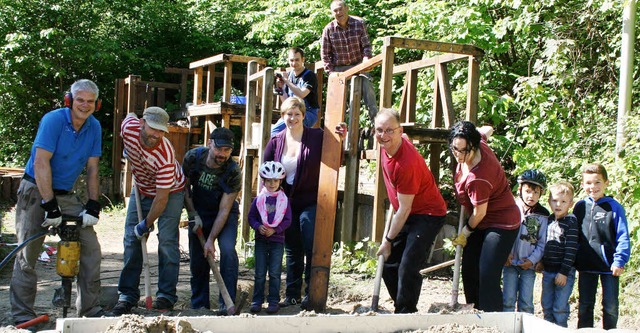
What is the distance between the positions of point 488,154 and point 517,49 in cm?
689

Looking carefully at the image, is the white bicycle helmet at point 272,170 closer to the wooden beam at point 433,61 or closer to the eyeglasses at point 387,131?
the eyeglasses at point 387,131

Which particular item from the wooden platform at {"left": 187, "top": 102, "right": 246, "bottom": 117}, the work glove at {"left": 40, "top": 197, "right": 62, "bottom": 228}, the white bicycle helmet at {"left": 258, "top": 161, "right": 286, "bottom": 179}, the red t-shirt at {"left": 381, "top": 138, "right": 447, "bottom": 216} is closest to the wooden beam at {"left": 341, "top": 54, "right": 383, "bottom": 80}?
the white bicycle helmet at {"left": 258, "top": 161, "right": 286, "bottom": 179}

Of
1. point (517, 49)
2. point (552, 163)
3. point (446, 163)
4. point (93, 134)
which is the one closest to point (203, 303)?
point (93, 134)

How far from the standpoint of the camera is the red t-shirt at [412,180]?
4.80 metres

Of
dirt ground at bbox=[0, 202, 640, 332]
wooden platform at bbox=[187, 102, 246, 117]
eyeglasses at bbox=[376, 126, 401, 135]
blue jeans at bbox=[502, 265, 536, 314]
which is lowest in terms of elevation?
dirt ground at bbox=[0, 202, 640, 332]

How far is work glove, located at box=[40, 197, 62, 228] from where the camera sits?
4.98 m

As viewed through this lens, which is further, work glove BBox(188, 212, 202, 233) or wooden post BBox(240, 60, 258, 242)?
wooden post BBox(240, 60, 258, 242)

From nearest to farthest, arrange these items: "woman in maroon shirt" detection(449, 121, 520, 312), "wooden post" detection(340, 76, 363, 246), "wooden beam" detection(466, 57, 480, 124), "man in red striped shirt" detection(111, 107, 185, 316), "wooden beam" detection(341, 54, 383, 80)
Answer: "woman in maroon shirt" detection(449, 121, 520, 312) → "man in red striped shirt" detection(111, 107, 185, 316) → "wooden beam" detection(341, 54, 383, 80) → "wooden beam" detection(466, 57, 480, 124) → "wooden post" detection(340, 76, 363, 246)

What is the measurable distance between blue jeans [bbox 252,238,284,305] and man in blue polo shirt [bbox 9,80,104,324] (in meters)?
1.26

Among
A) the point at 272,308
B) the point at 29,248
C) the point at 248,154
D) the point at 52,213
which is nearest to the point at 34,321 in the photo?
the point at 29,248

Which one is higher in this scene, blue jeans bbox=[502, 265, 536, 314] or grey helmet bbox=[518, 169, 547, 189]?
grey helmet bbox=[518, 169, 547, 189]

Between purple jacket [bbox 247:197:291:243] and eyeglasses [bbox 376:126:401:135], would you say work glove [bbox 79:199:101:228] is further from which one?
eyeglasses [bbox 376:126:401:135]

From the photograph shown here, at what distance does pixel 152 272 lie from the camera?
7.64 m

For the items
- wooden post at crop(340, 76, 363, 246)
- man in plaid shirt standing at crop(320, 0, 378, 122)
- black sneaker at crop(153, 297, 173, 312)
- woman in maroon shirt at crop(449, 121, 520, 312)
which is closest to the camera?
woman in maroon shirt at crop(449, 121, 520, 312)
